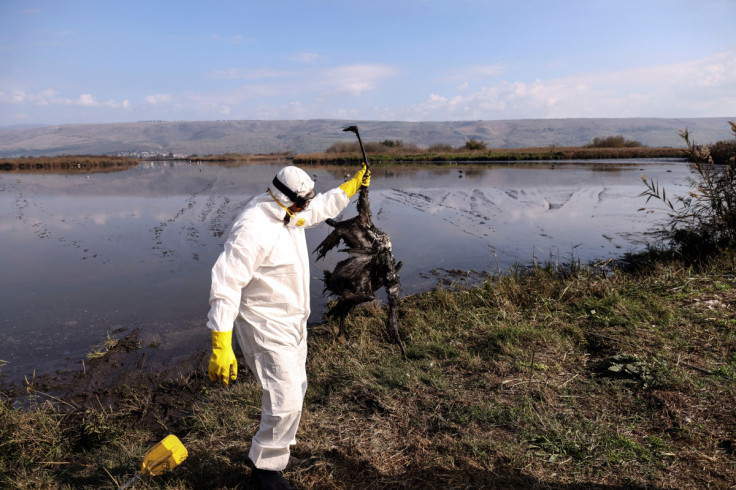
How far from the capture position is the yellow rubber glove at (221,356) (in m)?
2.66

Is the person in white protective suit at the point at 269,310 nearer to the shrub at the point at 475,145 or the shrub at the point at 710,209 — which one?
the shrub at the point at 710,209

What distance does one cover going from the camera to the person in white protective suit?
272 centimetres

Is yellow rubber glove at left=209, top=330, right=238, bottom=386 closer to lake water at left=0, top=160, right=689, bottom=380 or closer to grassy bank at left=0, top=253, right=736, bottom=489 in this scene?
grassy bank at left=0, top=253, right=736, bottom=489

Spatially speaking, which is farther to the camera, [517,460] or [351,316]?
[351,316]

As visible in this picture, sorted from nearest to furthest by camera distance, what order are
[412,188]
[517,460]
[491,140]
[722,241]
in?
[517,460] → [722,241] → [412,188] → [491,140]

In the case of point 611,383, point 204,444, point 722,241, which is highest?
point 722,241

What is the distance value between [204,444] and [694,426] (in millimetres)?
3814

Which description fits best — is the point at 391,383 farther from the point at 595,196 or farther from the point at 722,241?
the point at 595,196

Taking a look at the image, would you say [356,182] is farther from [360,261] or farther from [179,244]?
[179,244]

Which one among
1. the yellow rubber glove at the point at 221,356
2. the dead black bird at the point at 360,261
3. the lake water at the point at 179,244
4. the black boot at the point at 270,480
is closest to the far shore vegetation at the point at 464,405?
the black boot at the point at 270,480

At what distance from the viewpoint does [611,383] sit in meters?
3.87

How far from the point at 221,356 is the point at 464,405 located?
2.10 m

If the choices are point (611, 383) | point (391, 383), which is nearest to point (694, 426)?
point (611, 383)

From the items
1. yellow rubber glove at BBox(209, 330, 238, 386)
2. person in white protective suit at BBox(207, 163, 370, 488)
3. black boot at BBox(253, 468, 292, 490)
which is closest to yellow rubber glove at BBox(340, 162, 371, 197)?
person in white protective suit at BBox(207, 163, 370, 488)
